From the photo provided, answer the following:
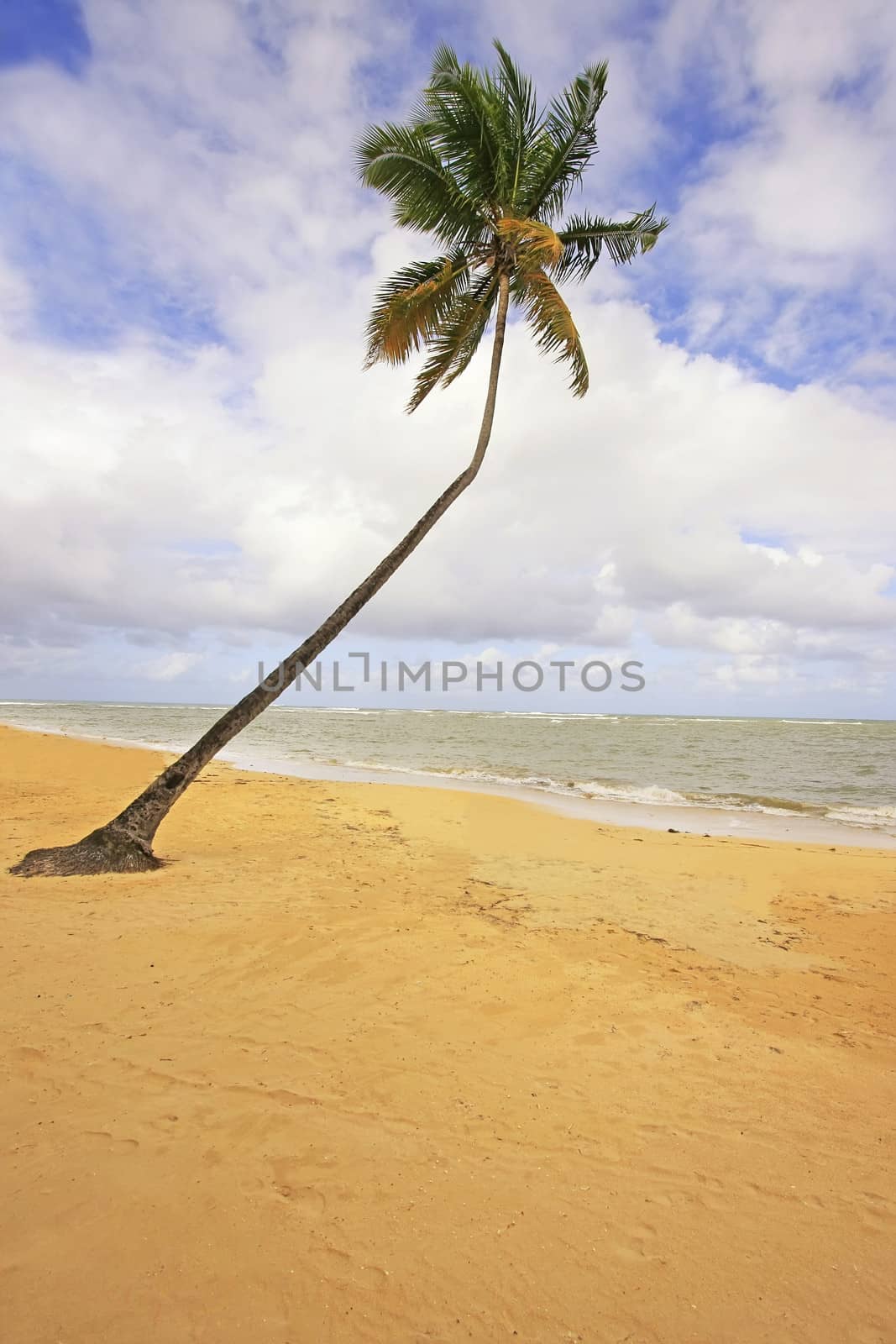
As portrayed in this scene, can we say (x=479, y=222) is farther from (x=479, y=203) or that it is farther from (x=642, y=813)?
(x=642, y=813)

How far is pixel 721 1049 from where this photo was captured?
13.8 feet

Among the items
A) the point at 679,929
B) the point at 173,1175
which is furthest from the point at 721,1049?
the point at 173,1175

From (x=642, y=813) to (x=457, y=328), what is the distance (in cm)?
1072

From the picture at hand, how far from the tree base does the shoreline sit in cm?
877

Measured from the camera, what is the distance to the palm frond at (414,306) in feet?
30.7

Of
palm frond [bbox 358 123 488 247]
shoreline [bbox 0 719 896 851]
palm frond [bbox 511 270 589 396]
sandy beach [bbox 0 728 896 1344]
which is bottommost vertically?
sandy beach [bbox 0 728 896 1344]

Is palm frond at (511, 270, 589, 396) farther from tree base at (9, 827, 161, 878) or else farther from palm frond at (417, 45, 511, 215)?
tree base at (9, 827, 161, 878)

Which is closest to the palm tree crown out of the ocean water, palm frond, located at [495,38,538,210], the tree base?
palm frond, located at [495,38,538,210]

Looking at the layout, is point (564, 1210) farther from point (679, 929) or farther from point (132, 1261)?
point (679, 929)

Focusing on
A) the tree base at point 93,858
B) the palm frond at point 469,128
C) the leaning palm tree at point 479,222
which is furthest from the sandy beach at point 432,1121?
the palm frond at point 469,128

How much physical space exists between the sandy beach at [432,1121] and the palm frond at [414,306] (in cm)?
786

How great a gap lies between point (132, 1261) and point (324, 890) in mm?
4865

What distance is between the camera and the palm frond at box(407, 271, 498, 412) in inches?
397

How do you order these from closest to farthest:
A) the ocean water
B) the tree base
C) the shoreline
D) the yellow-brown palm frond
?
the tree base → the yellow-brown palm frond → the shoreline → the ocean water
